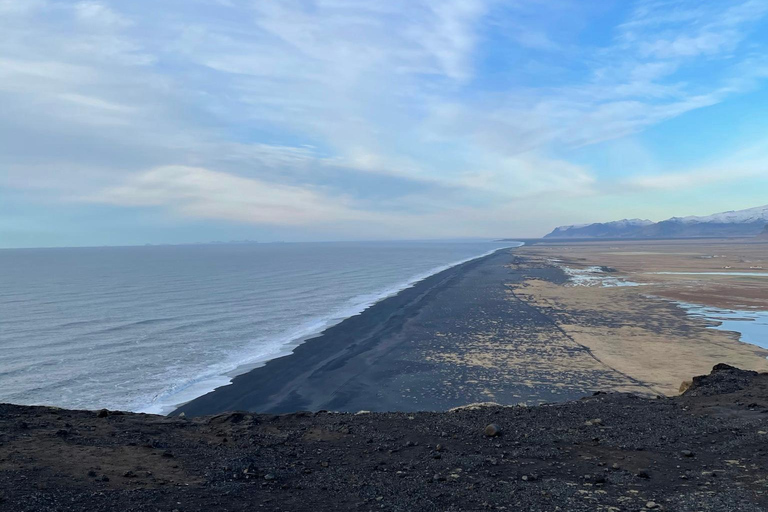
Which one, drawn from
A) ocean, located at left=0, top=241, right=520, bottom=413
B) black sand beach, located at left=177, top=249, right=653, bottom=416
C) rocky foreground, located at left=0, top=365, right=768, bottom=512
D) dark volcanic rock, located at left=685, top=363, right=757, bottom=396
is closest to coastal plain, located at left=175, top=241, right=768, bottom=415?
black sand beach, located at left=177, top=249, right=653, bottom=416

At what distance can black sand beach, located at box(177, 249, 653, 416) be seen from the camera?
66.4ft

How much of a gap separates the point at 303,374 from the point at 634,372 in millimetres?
16025

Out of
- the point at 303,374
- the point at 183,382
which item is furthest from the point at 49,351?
the point at 303,374

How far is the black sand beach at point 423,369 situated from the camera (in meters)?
20.2

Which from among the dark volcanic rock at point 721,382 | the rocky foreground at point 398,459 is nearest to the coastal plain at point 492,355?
the dark volcanic rock at point 721,382

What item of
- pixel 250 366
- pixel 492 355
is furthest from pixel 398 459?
pixel 492 355

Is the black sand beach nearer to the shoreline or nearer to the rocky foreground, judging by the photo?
the shoreline

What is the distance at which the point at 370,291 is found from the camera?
189 feet

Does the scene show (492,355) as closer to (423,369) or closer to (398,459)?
(423,369)

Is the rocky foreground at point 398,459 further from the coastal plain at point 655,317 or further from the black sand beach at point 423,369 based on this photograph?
the coastal plain at point 655,317

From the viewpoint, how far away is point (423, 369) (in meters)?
24.8

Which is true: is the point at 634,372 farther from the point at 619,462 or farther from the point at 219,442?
the point at 219,442

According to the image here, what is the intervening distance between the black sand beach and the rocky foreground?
785cm

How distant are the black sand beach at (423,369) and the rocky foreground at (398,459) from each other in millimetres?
7848
